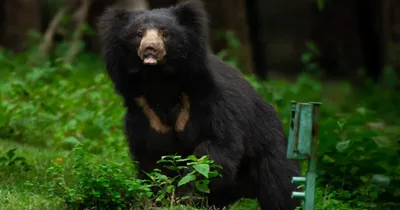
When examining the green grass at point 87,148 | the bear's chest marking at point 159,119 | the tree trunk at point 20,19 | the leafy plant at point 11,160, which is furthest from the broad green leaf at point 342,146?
the tree trunk at point 20,19

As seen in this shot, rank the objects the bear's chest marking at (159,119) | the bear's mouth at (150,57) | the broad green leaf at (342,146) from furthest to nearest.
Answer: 1. the broad green leaf at (342,146)
2. the bear's chest marking at (159,119)
3. the bear's mouth at (150,57)

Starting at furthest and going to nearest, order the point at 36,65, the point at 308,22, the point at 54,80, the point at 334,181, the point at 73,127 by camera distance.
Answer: the point at 308,22
the point at 36,65
the point at 54,80
the point at 73,127
the point at 334,181

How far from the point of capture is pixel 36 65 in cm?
1266

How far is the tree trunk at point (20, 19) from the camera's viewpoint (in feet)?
56.7

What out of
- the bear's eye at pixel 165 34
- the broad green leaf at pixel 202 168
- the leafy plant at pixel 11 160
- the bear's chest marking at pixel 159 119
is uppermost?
the bear's eye at pixel 165 34

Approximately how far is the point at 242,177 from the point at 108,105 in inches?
95.5

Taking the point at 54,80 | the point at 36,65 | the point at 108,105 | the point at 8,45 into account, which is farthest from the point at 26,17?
the point at 108,105

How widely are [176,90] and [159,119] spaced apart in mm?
261

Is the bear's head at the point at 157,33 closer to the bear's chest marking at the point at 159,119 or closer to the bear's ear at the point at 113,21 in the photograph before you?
the bear's ear at the point at 113,21

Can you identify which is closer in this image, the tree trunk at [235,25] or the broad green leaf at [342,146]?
the broad green leaf at [342,146]

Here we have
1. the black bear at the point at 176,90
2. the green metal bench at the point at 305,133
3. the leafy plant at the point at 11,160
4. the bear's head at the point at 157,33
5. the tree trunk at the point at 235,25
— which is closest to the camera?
the green metal bench at the point at 305,133

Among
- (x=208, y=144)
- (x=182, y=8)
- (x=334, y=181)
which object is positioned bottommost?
(x=334, y=181)

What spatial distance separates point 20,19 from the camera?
57.0 ft

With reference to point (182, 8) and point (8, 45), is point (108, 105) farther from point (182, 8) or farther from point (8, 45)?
point (8, 45)
